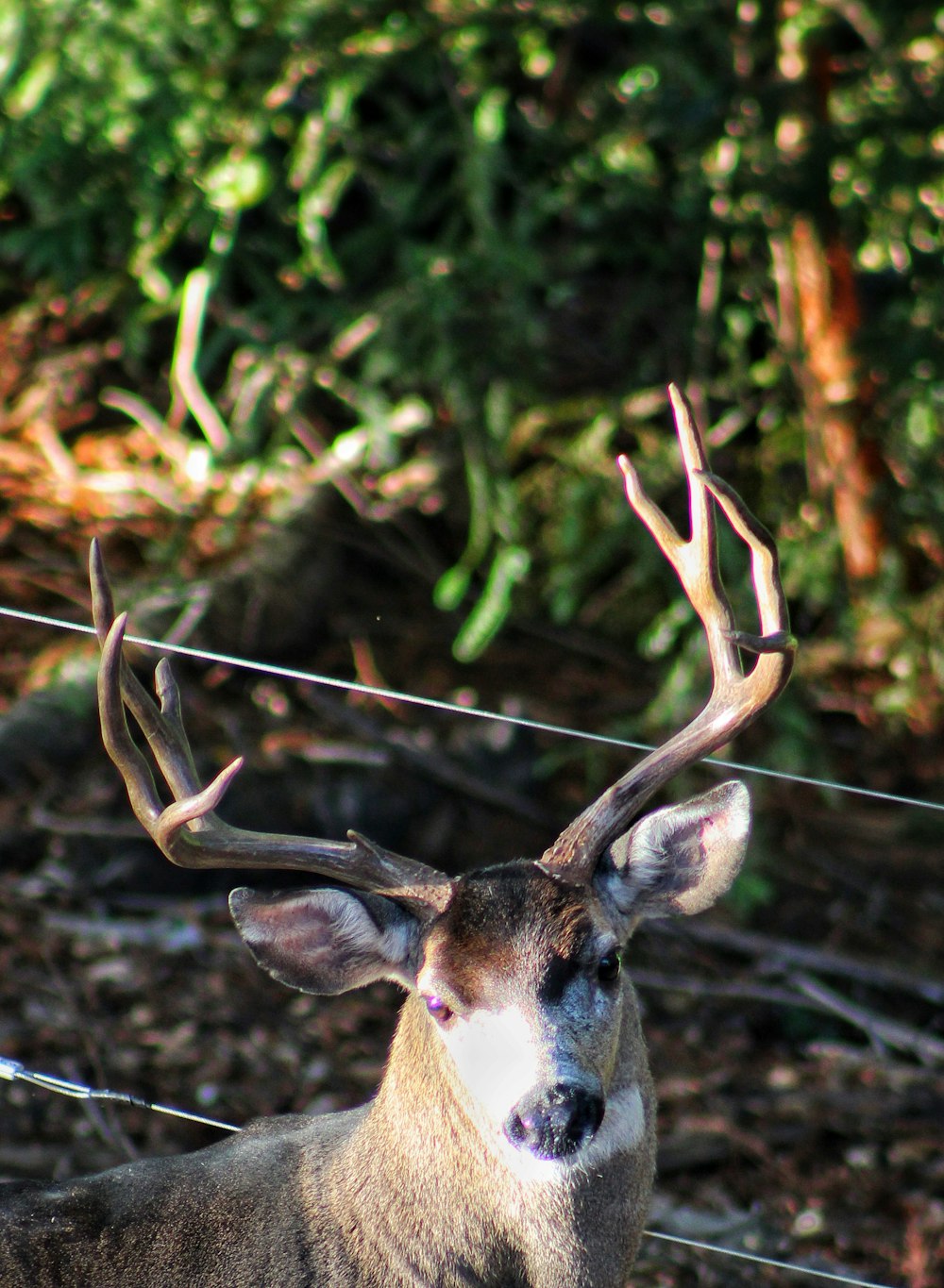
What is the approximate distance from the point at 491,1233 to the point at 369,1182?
0.24 meters

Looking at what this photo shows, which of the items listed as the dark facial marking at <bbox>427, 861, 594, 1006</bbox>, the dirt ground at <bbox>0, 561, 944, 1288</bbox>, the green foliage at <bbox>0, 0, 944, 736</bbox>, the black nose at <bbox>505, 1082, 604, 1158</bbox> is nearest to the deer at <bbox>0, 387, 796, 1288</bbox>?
the dark facial marking at <bbox>427, 861, 594, 1006</bbox>

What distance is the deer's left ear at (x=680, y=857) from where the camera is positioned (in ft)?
9.19

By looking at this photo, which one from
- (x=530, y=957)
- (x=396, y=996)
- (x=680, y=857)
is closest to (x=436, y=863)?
(x=396, y=996)

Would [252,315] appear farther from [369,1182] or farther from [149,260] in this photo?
[369,1182]

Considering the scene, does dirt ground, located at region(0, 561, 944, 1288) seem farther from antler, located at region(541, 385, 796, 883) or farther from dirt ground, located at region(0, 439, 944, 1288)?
antler, located at region(541, 385, 796, 883)

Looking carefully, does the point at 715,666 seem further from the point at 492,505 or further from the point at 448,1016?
the point at 492,505

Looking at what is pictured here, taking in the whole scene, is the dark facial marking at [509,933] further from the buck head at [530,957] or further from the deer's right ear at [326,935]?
the deer's right ear at [326,935]

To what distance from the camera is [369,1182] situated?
2.78 metres

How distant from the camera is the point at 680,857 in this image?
2.87 meters

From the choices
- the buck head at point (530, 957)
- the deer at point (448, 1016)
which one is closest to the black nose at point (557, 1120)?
the buck head at point (530, 957)

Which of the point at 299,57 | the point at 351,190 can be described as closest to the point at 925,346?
the point at 299,57

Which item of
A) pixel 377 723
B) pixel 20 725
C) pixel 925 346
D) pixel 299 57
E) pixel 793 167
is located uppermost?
pixel 299 57

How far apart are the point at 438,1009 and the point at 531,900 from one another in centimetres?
25

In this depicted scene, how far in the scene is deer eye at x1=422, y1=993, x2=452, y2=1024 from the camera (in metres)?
2.65
